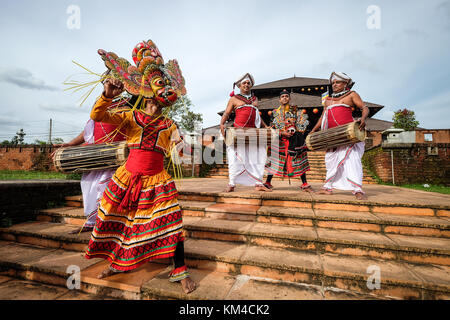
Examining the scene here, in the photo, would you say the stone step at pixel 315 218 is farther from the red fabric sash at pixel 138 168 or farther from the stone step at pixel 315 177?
the stone step at pixel 315 177

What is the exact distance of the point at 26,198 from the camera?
3572 mm

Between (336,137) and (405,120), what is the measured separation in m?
25.2

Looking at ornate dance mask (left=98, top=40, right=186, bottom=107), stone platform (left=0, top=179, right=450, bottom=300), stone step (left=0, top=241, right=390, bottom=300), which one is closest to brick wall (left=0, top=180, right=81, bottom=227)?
stone platform (left=0, top=179, right=450, bottom=300)

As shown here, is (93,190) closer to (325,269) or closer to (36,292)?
(36,292)

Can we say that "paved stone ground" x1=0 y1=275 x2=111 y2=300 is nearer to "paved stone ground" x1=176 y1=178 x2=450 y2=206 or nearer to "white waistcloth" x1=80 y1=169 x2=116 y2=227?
"white waistcloth" x1=80 y1=169 x2=116 y2=227

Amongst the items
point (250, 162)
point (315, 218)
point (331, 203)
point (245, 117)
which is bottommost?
point (315, 218)

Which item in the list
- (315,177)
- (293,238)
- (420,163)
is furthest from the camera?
(315,177)

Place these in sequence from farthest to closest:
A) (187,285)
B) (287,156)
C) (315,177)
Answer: (315,177)
(287,156)
(187,285)

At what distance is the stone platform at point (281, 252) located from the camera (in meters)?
1.88

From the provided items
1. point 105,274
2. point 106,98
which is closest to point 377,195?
point 105,274

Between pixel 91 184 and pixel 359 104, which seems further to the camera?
pixel 359 104

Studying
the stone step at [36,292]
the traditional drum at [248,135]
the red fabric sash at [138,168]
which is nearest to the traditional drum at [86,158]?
the red fabric sash at [138,168]

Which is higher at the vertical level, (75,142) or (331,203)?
(75,142)
